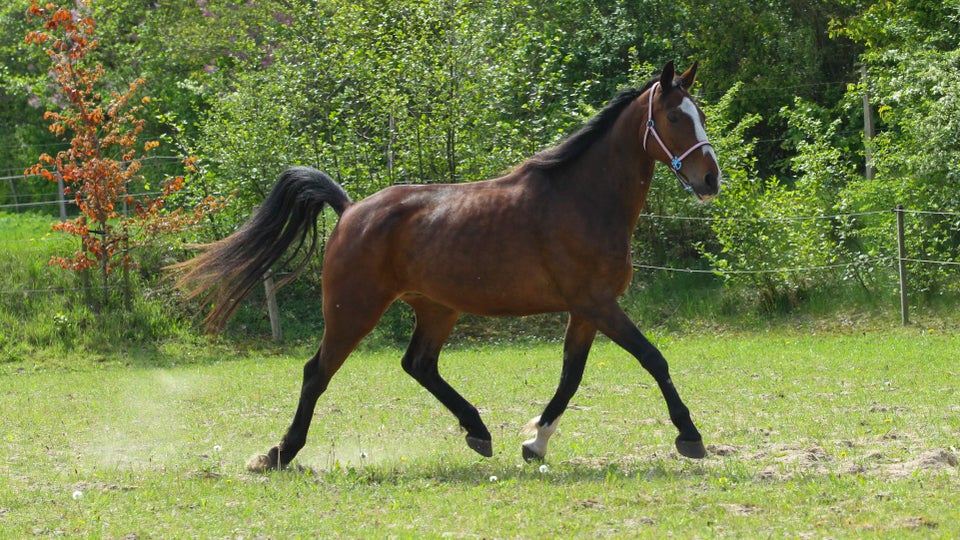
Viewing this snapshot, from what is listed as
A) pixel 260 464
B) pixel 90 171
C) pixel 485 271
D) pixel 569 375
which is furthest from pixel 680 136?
pixel 90 171

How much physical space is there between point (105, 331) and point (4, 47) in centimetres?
1325

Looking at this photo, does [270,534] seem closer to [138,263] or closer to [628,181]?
[628,181]

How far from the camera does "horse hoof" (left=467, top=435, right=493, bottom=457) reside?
7.94 meters

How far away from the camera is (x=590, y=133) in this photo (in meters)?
7.69

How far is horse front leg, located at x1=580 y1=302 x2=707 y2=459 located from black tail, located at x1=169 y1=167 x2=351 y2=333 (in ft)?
7.40

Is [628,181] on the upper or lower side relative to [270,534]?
upper

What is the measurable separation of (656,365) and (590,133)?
1.62 m

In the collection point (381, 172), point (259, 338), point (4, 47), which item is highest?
point (4, 47)

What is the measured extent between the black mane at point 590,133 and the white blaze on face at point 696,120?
0.41m

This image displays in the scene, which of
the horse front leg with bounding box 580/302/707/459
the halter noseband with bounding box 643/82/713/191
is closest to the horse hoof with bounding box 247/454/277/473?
the horse front leg with bounding box 580/302/707/459

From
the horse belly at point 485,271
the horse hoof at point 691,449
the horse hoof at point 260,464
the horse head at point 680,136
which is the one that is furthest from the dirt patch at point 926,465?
the horse hoof at point 260,464

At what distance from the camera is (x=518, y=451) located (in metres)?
8.24

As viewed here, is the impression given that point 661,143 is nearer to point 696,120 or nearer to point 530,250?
A: point 696,120

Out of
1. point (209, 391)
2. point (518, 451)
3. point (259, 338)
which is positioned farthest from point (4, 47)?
point (518, 451)
